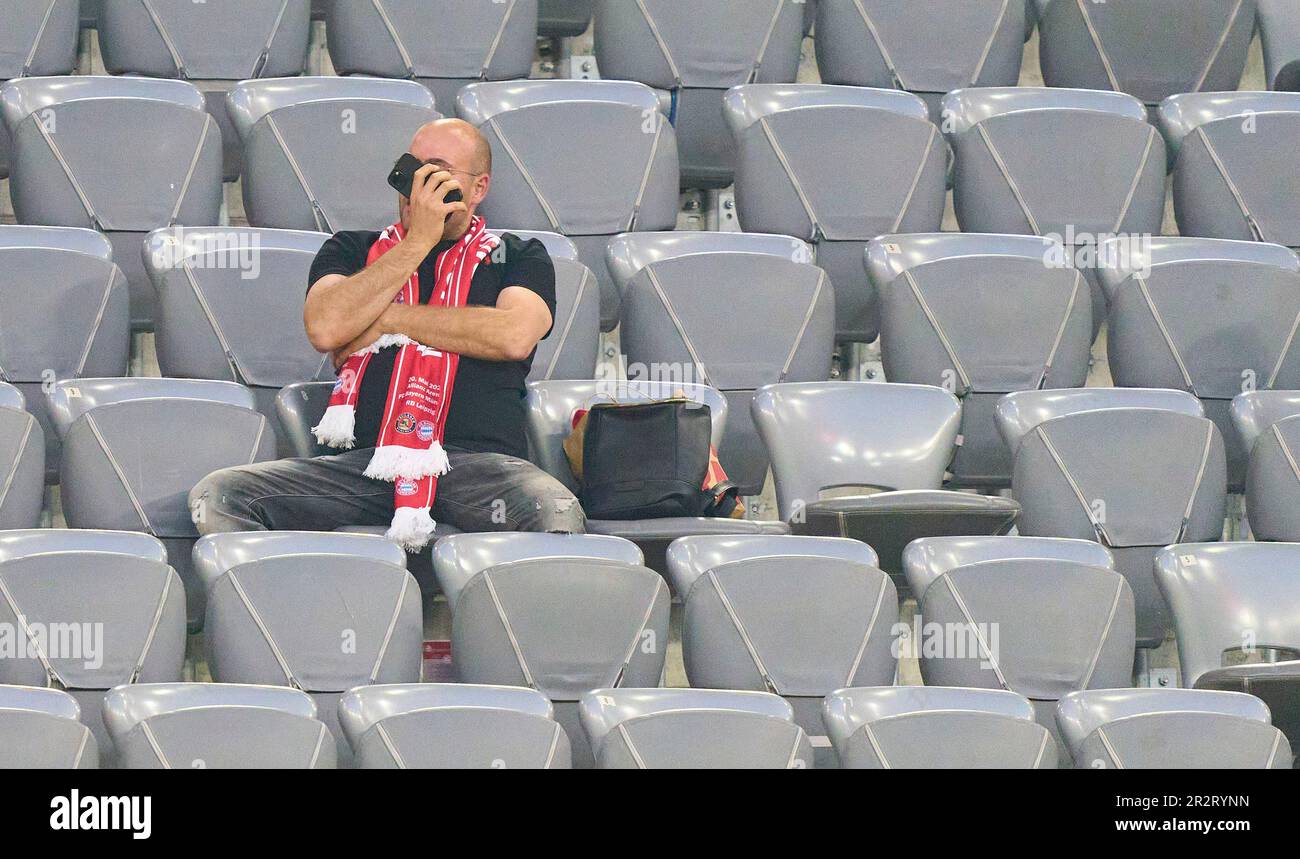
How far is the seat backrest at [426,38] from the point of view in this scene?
289cm

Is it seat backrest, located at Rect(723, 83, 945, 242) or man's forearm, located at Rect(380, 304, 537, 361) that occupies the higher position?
seat backrest, located at Rect(723, 83, 945, 242)

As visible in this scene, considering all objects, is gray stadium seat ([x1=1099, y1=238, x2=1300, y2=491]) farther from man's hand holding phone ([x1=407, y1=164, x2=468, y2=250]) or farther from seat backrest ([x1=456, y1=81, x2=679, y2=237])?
man's hand holding phone ([x1=407, y1=164, x2=468, y2=250])

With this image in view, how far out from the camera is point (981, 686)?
2.01m

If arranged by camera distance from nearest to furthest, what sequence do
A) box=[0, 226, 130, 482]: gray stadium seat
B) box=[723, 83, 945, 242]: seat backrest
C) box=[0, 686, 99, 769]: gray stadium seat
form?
box=[0, 686, 99, 769]: gray stadium seat → box=[0, 226, 130, 482]: gray stadium seat → box=[723, 83, 945, 242]: seat backrest

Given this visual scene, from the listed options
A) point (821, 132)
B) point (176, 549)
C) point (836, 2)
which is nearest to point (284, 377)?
point (176, 549)

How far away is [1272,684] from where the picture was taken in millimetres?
1960

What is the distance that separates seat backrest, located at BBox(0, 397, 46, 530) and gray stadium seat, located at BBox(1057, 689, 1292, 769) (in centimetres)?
104

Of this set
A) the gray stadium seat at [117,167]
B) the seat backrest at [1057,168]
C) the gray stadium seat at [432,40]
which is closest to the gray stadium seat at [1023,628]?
the seat backrest at [1057,168]

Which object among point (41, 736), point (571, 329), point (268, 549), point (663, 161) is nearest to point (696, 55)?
point (663, 161)

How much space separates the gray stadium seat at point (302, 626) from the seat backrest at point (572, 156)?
89 cm

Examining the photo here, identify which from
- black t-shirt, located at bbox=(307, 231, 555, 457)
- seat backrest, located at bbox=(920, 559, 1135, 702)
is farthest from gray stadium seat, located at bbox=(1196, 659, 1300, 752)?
black t-shirt, located at bbox=(307, 231, 555, 457)

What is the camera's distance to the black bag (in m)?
2.20

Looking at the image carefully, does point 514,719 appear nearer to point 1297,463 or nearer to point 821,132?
point 1297,463

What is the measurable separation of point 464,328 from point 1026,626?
0.66 metres
